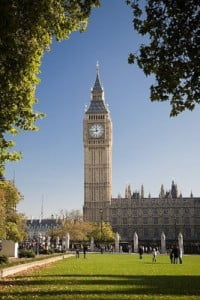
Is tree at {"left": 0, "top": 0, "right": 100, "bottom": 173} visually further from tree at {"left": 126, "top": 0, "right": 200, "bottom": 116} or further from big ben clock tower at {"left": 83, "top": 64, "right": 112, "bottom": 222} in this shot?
big ben clock tower at {"left": 83, "top": 64, "right": 112, "bottom": 222}

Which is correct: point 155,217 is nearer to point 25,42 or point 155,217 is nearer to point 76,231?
point 76,231

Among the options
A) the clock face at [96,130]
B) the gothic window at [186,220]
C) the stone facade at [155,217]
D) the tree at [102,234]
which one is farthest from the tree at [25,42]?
the clock face at [96,130]

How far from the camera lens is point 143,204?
148 metres

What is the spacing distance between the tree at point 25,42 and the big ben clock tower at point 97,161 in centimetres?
12650

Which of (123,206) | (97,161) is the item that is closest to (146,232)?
(123,206)

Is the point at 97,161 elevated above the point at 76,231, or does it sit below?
above

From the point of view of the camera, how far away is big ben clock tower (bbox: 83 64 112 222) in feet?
489

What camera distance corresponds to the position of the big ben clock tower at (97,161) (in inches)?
5866

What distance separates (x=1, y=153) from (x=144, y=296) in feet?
30.4

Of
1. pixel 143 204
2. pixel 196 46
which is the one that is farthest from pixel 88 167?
pixel 196 46

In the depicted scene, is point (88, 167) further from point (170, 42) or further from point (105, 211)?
A: point (170, 42)

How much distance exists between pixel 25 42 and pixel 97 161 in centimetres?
13611

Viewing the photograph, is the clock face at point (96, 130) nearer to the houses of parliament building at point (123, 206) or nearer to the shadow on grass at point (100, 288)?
the houses of parliament building at point (123, 206)

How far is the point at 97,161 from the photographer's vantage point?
6088 inches
